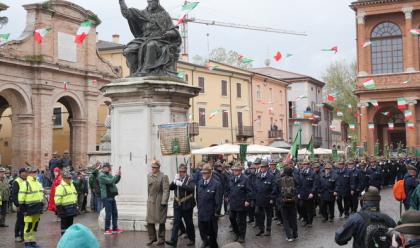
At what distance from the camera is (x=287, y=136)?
70562 mm

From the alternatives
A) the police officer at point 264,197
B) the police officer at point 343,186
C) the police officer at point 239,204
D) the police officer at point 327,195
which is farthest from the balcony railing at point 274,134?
the police officer at point 239,204

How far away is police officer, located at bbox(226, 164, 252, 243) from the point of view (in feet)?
45.3

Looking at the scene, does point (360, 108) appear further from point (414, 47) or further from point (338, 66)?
point (338, 66)

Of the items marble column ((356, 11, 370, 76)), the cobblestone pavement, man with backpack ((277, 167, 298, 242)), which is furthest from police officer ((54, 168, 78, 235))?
marble column ((356, 11, 370, 76))

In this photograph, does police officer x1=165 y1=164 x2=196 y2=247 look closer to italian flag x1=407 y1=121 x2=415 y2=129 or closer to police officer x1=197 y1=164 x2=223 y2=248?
police officer x1=197 y1=164 x2=223 y2=248

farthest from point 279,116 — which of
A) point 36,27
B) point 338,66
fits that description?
point 36,27

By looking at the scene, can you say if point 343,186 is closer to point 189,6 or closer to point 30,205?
point 30,205

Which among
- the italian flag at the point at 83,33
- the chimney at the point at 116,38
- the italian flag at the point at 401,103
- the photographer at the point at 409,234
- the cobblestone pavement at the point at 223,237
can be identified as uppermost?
the chimney at the point at 116,38

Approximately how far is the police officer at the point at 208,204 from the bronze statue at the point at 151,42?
4085 mm

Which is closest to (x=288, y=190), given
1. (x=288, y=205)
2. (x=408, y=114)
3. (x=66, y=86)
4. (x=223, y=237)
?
(x=288, y=205)

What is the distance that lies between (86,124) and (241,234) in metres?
33.2

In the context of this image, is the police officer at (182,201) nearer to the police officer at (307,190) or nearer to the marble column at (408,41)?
the police officer at (307,190)

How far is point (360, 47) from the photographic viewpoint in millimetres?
52562

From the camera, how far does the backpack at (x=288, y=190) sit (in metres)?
14.5
